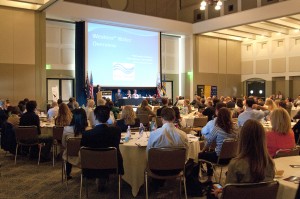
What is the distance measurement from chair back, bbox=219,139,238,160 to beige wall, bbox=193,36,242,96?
53.1 ft

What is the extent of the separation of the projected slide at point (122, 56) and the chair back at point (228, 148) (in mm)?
11994

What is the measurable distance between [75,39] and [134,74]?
3.80 m

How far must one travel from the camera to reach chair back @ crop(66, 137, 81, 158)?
4754mm

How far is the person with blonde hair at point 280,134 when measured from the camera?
3.99 meters

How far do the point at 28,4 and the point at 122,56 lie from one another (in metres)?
5.47

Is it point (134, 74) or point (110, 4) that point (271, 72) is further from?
point (110, 4)

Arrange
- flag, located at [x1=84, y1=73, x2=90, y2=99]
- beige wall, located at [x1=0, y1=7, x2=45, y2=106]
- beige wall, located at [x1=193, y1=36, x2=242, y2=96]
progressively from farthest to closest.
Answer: beige wall, located at [x1=193, y1=36, x2=242, y2=96] < flag, located at [x1=84, y1=73, x2=90, y2=99] < beige wall, located at [x1=0, y1=7, x2=45, y2=106]

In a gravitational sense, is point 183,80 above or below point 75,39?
below

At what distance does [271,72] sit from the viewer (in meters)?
A: 21.4

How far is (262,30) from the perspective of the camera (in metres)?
20.1

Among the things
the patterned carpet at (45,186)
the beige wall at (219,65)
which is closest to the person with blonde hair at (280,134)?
the patterned carpet at (45,186)

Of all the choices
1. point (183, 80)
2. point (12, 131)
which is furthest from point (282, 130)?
point (183, 80)

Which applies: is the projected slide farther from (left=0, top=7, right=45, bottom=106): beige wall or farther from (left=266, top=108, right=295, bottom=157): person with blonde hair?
(left=266, top=108, right=295, bottom=157): person with blonde hair

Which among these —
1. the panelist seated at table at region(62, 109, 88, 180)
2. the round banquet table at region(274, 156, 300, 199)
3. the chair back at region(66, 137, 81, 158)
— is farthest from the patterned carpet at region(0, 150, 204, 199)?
the round banquet table at region(274, 156, 300, 199)
